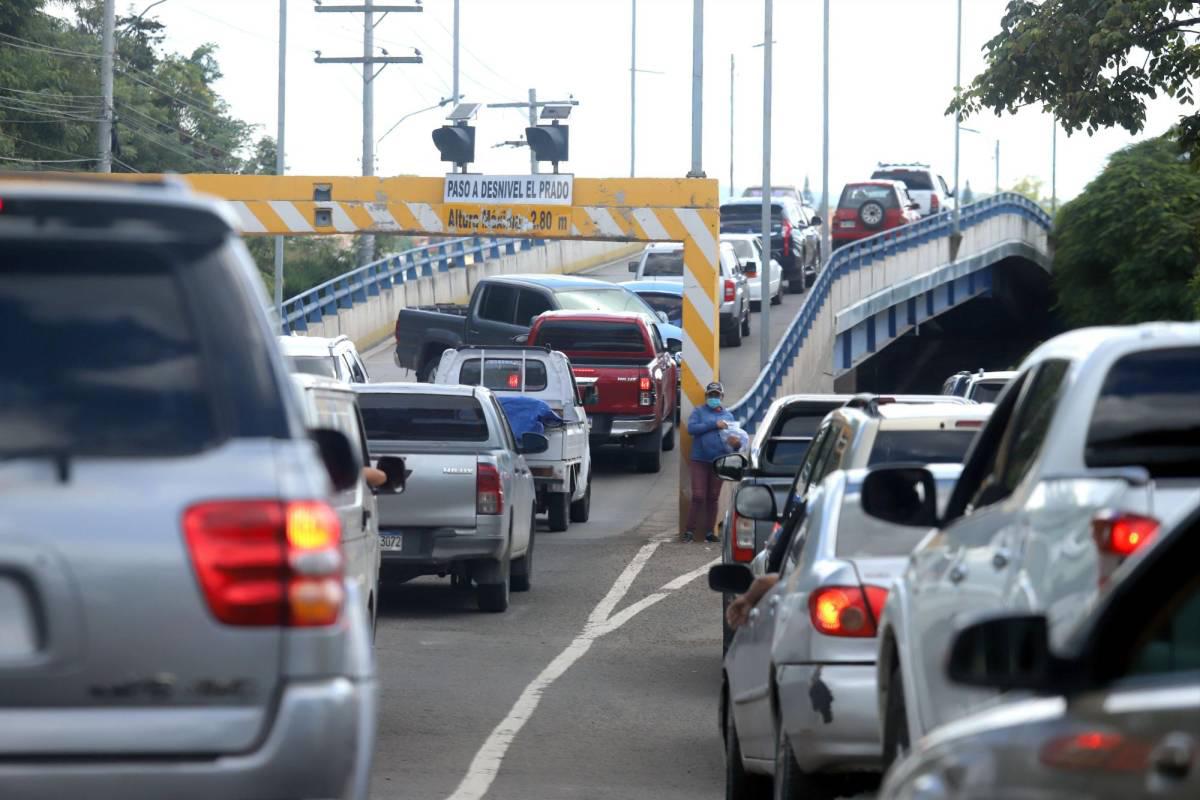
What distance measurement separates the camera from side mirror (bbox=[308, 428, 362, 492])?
605 cm

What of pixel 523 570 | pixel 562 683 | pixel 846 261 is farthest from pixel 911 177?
pixel 562 683

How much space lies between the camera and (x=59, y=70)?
61.5m

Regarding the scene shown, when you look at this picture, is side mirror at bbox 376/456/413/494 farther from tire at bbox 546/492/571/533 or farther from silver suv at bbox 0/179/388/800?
tire at bbox 546/492/571/533

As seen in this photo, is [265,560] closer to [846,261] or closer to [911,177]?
[846,261]

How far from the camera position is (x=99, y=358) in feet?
13.6

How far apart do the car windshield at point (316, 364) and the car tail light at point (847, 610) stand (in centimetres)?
1222

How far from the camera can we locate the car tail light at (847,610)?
6812mm

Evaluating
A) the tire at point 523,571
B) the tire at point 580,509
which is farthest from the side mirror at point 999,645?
the tire at point 580,509

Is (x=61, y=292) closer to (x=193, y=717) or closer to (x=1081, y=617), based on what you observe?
(x=193, y=717)

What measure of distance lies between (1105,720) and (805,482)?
7869mm

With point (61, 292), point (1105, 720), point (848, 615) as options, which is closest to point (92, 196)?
point (61, 292)

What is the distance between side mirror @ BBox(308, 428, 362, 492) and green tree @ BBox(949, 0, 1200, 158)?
604 inches

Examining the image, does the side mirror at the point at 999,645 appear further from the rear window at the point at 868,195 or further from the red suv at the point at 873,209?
the rear window at the point at 868,195

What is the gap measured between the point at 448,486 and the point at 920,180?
46747 mm
